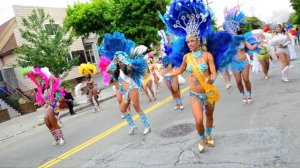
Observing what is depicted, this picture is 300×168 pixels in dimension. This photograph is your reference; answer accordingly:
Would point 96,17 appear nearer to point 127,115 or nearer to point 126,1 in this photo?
point 126,1

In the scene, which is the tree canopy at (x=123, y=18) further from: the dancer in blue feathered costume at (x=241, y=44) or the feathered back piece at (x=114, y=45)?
the feathered back piece at (x=114, y=45)

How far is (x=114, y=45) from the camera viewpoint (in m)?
7.94

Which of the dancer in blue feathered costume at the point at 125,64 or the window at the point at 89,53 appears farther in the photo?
the window at the point at 89,53

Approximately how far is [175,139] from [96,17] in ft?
74.4

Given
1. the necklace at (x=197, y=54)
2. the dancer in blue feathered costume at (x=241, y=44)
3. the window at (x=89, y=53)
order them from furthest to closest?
the window at (x=89, y=53) < the dancer in blue feathered costume at (x=241, y=44) < the necklace at (x=197, y=54)

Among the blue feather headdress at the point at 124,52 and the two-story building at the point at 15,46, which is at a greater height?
the two-story building at the point at 15,46

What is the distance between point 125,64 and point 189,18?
259cm

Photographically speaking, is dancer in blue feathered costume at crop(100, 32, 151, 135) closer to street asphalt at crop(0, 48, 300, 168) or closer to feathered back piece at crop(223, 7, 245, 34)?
street asphalt at crop(0, 48, 300, 168)

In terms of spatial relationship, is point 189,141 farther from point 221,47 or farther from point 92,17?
point 92,17

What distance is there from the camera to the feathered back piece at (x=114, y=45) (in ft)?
25.9

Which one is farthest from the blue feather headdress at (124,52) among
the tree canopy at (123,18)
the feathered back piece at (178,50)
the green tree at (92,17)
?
the green tree at (92,17)

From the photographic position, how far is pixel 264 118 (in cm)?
718

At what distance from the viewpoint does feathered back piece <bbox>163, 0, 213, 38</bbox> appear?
561 centimetres

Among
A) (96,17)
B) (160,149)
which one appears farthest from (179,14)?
(96,17)
